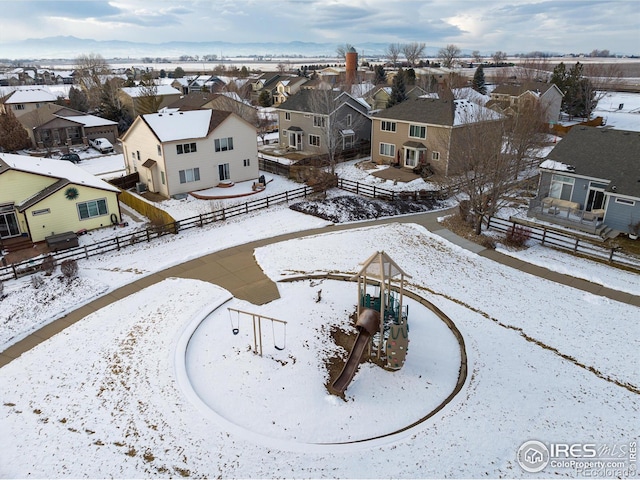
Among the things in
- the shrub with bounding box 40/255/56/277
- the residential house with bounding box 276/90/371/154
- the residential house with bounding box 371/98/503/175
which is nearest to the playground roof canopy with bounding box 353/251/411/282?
the shrub with bounding box 40/255/56/277

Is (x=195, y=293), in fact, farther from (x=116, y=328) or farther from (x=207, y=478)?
(x=207, y=478)

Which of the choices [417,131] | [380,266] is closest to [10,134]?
[417,131]

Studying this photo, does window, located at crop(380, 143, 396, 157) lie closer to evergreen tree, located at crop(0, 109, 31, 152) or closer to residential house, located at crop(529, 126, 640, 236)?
residential house, located at crop(529, 126, 640, 236)

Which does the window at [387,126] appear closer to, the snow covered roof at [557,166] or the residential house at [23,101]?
the snow covered roof at [557,166]

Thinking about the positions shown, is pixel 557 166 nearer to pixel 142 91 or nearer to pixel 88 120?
pixel 88 120

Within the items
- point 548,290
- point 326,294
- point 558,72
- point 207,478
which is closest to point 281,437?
point 207,478

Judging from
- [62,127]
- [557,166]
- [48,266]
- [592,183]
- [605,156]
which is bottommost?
[48,266]

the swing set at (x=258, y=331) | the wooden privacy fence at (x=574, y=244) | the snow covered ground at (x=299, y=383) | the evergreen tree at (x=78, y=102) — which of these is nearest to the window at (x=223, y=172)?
the snow covered ground at (x=299, y=383)
